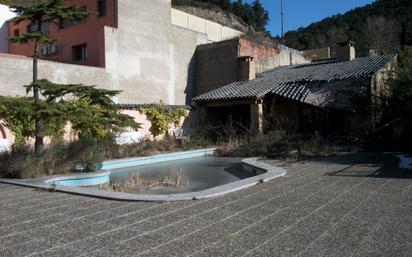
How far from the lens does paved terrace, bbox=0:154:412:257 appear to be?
518cm

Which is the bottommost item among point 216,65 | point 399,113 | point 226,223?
point 226,223

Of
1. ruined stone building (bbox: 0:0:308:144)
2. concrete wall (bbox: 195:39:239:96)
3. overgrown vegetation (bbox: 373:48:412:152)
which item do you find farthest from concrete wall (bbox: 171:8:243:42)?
overgrown vegetation (bbox: 373:48:412:152)

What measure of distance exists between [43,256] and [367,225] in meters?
4.26

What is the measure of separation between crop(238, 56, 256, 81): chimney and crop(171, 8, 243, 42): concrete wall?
8.45 metres

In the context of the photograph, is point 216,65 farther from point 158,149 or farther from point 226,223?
point 226,223

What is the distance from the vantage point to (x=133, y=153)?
18.5m

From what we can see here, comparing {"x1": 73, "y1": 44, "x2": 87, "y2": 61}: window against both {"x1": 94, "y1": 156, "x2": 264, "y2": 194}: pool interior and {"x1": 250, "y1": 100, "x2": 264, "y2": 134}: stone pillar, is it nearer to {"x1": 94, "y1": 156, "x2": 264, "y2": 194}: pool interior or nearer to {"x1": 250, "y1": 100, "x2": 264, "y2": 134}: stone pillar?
{"x1": 250, "y1": 100, "x2": 264, "y2": 134}: stone pillar

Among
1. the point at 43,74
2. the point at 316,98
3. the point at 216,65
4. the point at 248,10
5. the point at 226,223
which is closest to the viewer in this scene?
the point at 226,223

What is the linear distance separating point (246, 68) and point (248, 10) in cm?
4183

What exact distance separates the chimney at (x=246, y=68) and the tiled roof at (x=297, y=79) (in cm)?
69

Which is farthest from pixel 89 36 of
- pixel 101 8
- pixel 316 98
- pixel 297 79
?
pixel 316 98

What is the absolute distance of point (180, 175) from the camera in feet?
42.1

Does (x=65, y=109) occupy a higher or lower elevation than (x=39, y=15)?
lower

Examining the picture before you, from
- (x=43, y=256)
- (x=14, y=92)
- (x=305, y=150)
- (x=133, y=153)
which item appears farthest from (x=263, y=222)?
(x=14, y=92)
